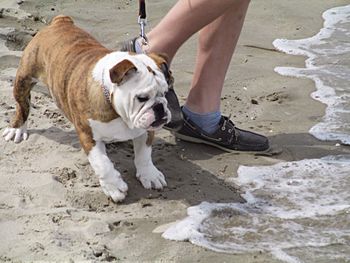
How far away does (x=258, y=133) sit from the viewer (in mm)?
4578

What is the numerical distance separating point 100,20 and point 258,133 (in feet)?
9.74

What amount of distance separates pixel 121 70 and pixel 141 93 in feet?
0.48

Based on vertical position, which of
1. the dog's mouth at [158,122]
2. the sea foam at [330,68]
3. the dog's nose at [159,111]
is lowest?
the sea foam at [330,68]

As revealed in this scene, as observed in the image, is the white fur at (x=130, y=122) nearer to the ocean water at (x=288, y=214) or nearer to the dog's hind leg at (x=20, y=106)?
the ocean water at (x=288, y=214)

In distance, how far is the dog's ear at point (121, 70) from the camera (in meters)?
3.18

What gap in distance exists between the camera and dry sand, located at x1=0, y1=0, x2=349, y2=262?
10.4 ft

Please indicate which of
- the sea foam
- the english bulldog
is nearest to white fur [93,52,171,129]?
the english bulldog

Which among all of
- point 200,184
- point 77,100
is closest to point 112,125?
point 77,100

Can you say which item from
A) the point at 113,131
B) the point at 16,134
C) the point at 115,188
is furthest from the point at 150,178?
the point at 16,134

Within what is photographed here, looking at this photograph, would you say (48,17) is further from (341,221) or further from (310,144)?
(341,221)

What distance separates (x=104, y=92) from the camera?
3398mm

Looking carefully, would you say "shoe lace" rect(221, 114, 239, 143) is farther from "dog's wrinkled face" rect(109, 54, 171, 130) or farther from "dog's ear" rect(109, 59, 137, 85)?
"dog's ear" rect(109, 59, 137, 85)

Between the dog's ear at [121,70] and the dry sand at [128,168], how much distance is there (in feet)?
2.30

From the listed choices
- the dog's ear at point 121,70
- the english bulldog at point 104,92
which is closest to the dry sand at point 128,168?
the english bulldog at point 104,92
